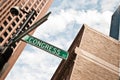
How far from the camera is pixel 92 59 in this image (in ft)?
60.4

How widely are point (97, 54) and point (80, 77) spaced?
3257 mm

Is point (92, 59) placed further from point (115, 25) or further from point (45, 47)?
point (115, 25)

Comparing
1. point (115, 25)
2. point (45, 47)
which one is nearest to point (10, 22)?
point (45, 47)

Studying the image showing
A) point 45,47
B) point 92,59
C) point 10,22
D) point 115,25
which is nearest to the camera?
point 45,47

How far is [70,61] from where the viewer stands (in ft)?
61.5

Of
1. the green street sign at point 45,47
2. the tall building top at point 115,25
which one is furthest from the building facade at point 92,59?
the tall building top at point 115,25

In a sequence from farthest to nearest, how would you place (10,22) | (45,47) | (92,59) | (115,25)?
(115,25) < (10,22) < (92,59) < (45,47)

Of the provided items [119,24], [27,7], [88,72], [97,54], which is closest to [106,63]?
[97,54]

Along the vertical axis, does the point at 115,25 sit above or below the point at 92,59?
above

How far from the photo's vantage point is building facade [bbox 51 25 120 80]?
17.2 metres

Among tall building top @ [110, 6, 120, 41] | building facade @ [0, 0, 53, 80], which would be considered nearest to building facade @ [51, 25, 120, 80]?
building facade @ [0, 0, 53, 80]

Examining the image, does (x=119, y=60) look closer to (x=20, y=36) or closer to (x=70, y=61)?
(x=70, y=61)

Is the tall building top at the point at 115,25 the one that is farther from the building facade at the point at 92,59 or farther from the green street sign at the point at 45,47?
the green street sign at the point at 45,47

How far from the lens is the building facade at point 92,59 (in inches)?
678
